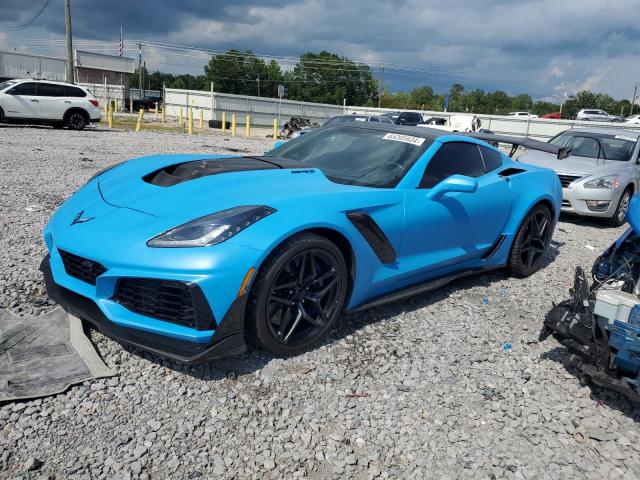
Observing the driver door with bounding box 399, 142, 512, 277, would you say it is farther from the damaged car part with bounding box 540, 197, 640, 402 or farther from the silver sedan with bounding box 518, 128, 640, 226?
the silver sedan with bounding box 518, 128, 640, 226

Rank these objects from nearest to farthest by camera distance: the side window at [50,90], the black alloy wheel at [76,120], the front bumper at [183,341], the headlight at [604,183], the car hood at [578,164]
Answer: the front bumper at [183,341]
the headlight at [604,183]
the car hood at [578,164]
the side window at [50,90]
the black alloy wheel at [76,120]

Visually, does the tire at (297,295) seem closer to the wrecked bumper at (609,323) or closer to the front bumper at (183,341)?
the front bumper at (183,341)

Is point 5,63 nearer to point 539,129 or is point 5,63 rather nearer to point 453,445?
point 539,129

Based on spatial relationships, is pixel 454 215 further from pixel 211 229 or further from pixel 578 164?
pixel 578 164

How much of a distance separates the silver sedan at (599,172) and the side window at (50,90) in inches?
582

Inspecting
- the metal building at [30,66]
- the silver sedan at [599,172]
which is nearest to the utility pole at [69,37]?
the metal building at [30,66]

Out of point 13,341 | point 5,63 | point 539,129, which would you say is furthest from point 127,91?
point 13,341

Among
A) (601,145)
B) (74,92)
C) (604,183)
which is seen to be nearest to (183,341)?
(604,183)

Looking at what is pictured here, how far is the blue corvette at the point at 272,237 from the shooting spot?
2.59m

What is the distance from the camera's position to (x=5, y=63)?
4381 cm

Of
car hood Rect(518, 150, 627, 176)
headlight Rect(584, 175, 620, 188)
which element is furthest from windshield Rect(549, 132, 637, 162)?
headlight Rect(584, 175, 620, 188)

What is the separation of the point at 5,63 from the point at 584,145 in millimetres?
48748

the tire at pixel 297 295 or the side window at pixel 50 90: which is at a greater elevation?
the side window at pixel 50 90

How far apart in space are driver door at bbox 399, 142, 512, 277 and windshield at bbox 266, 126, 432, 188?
19 cm
